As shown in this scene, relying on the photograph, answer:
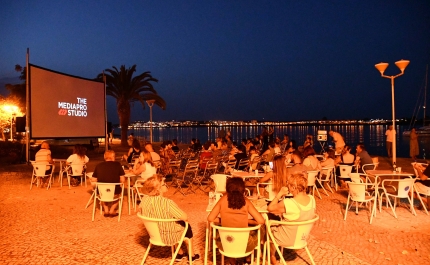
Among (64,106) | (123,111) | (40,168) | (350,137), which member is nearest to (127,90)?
(123,111)

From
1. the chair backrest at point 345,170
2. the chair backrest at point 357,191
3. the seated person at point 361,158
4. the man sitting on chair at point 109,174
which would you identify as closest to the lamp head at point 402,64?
the seated person at point 361,158

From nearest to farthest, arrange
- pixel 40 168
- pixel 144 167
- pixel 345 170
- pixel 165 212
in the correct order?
1. pixel 165 212
2. pixel 144 167
3. pixel 345 170
4. pixel 40 168

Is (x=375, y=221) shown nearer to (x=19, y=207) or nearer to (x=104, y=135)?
(x=19, y=207)

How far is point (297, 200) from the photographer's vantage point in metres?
4.07

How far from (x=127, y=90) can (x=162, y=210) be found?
21.3m

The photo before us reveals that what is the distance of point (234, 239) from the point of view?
3.65m

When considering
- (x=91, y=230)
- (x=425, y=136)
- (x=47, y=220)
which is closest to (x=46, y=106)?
(x=47, y=220)

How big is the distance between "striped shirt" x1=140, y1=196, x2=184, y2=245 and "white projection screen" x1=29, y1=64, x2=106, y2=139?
9.60 meters

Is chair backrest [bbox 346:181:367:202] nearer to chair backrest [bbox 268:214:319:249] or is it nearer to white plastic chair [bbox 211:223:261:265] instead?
chair backrest [bbox 268:214:319:249]

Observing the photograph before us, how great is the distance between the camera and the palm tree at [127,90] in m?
24.0

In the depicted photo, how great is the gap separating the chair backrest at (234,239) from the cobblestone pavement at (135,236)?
964 mm

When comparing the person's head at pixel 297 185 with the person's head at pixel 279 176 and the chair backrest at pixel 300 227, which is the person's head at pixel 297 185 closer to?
the chair backrest at pixel 300 227

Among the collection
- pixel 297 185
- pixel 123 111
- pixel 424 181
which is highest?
pixel 123 111

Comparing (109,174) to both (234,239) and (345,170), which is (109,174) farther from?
(345,170)
